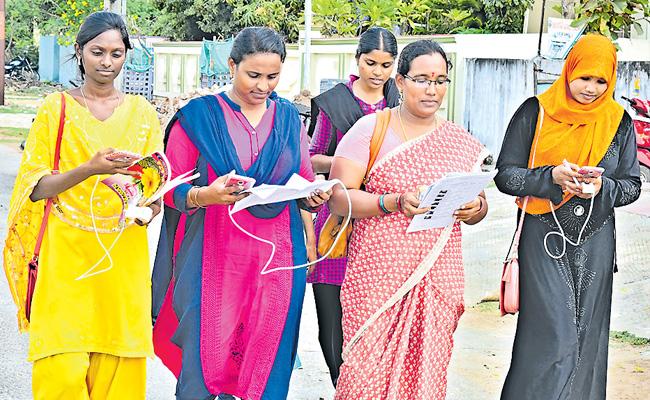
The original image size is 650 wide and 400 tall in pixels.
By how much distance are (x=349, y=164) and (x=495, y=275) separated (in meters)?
5.34

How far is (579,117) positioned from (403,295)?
1.07 metres

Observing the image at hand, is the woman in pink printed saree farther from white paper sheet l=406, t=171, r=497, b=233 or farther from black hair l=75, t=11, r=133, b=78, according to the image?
black hair l=75, t=11, r=133, b=78

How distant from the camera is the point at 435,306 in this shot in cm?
450

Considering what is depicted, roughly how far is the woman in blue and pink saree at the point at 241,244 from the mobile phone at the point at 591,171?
3.44 feet

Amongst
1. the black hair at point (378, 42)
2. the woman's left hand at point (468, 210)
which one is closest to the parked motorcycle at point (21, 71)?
the black hair at point (378, 42)

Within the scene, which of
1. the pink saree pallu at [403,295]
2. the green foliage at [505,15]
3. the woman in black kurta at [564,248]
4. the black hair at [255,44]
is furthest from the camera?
the green foliage at [505,15]

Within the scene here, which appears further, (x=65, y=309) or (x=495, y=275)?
(x=495, y=275)

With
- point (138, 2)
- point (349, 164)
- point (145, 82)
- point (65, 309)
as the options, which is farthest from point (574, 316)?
point (138, 2)

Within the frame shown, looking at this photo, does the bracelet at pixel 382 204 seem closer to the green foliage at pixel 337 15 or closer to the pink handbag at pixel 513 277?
the pink handbag at pixel 513 277

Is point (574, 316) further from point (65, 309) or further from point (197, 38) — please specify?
point (197, 38)

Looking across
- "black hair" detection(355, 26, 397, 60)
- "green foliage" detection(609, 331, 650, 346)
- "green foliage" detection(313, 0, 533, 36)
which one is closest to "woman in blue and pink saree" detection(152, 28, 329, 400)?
"black hair" detection(355, 26, 397, 60)

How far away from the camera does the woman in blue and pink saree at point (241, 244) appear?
14.5ft

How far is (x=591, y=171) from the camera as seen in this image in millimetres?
4309

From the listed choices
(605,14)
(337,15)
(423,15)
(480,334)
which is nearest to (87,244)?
(480,334)
